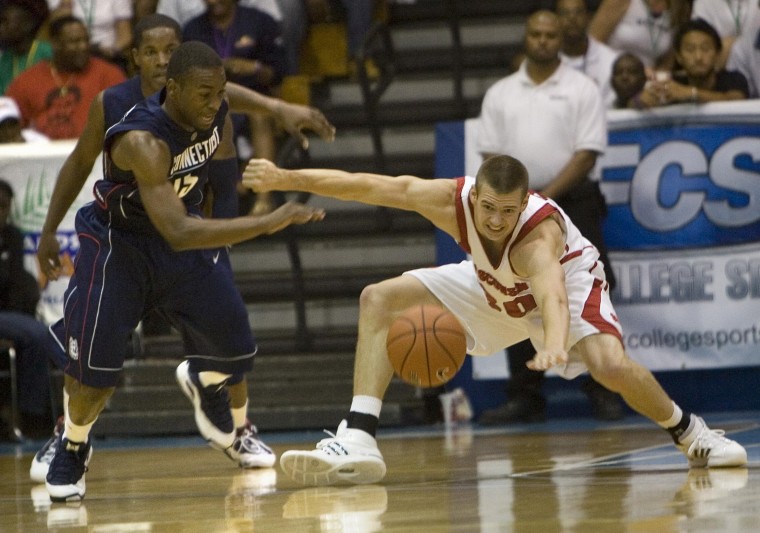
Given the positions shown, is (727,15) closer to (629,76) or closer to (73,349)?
(629,76)

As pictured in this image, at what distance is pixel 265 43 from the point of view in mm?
10297

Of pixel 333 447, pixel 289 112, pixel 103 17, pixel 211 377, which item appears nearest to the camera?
pixel 333 447

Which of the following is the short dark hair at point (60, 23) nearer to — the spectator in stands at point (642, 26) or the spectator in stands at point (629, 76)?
the spectator in stands at point (642, 26)

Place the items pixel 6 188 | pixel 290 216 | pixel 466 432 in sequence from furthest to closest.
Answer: pixel 6 188 < pixel 466 432 < pixel 290 216

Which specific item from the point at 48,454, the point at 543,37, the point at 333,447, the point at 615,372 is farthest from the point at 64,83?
the point at 615,372

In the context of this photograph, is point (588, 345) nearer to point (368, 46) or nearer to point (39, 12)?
point (368, 46)

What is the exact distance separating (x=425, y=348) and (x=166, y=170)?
1.29 meters

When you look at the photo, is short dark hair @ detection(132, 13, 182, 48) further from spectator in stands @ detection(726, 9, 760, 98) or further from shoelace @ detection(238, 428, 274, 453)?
spectator in stands @ detection(726, 9, 760, 98)

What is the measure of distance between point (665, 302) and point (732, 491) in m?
4.29

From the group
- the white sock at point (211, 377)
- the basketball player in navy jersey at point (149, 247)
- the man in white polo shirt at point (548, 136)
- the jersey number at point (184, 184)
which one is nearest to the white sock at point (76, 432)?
the basketball player in navy jersey at point (149, 247)

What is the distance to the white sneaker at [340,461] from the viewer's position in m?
5.65

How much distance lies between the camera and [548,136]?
9039 millimetres

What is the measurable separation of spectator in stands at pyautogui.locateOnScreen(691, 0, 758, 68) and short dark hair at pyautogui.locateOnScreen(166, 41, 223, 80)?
209 inches

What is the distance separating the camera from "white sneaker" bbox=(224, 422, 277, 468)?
6.97m
